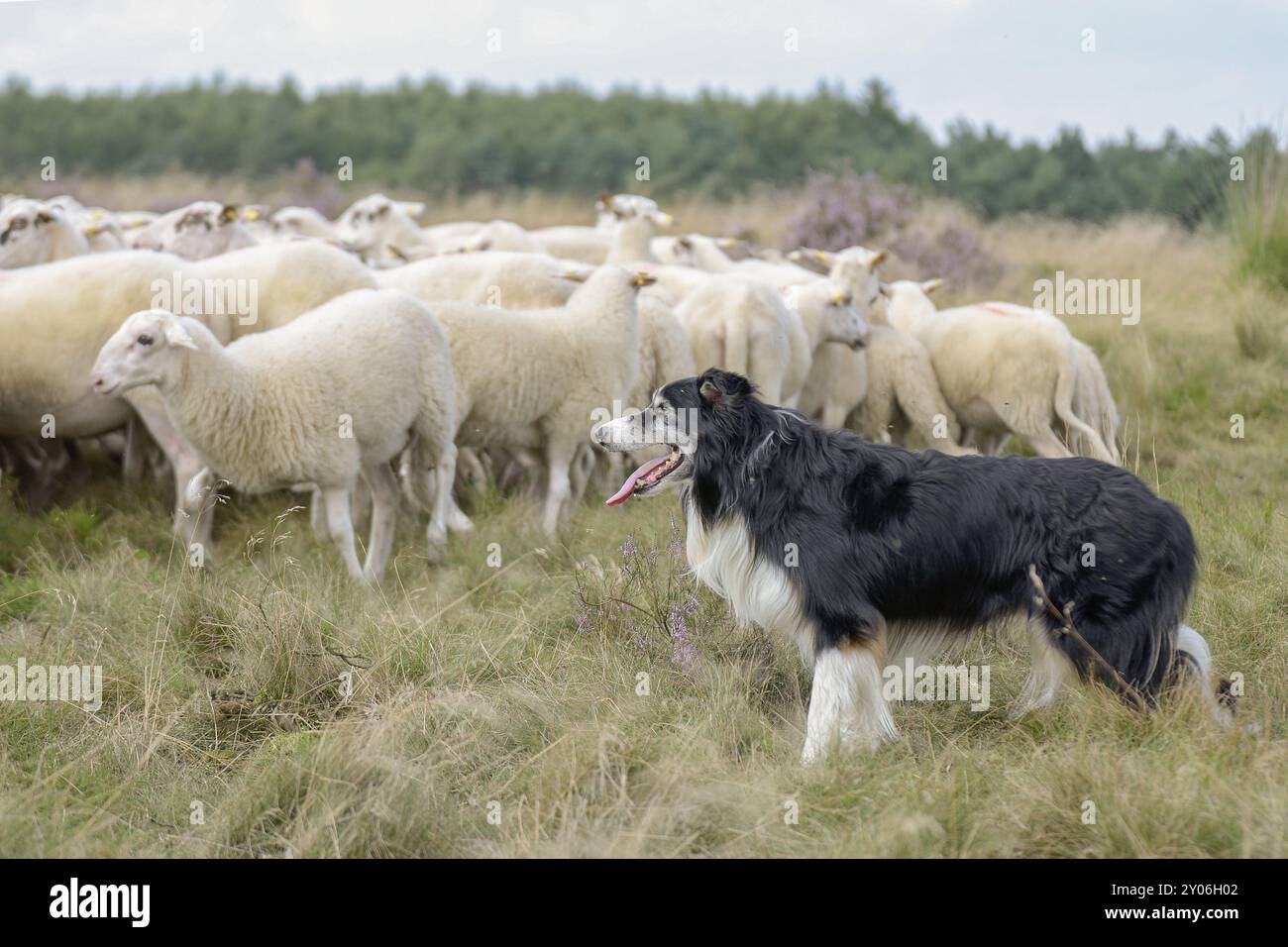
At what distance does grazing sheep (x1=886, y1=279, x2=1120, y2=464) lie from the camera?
28.1 feet

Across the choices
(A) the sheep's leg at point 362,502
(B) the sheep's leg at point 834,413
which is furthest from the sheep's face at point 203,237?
(B) the sheep's leg at point 834,413

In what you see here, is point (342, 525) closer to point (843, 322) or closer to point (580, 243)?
point (843, 322)

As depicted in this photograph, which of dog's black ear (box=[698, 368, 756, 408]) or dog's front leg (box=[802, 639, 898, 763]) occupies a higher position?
dog's black ear (box=[698, 368, 756, 408])

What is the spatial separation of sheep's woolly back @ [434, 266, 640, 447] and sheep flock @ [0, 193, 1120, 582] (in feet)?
0.04

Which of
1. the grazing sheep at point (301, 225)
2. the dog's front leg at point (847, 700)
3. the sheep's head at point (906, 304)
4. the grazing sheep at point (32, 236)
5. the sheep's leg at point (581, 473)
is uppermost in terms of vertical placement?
the grazing sheep at point (32, 236)

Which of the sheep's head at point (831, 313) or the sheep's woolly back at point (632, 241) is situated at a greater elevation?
the sheep's woolly back at point (632, 241)

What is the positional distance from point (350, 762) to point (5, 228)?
20.5 ft

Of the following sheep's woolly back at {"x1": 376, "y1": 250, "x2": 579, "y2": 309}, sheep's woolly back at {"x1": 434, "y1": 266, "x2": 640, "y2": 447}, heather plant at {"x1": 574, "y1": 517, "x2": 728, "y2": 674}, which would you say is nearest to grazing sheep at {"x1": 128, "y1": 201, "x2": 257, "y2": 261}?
sheep's woolly back at {"x1": 376, "y1": 250, "x2": 579, "y2": 309}

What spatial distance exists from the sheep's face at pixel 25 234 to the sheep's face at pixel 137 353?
2.95 metres

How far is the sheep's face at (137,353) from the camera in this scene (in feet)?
21.6

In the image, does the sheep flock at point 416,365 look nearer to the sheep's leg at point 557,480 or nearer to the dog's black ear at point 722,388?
the sheep's leg at point 557,480

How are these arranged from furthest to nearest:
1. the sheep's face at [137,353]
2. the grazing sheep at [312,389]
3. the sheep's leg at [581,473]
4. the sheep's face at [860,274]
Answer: the sheep's face at [860,274] → the sheep's leg at [581,473] → the grazing sheep at [312,389] → the sheep's face at [137,353]

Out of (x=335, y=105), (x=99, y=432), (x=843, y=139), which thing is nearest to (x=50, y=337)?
(x=99, y=432)

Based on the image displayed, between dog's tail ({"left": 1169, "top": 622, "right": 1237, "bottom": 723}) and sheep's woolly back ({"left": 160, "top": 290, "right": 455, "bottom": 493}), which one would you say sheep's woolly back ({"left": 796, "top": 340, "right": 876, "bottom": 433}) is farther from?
dog's tail ({"left": 1169, "top": 622, "right": 1237, "bottom": 723})
